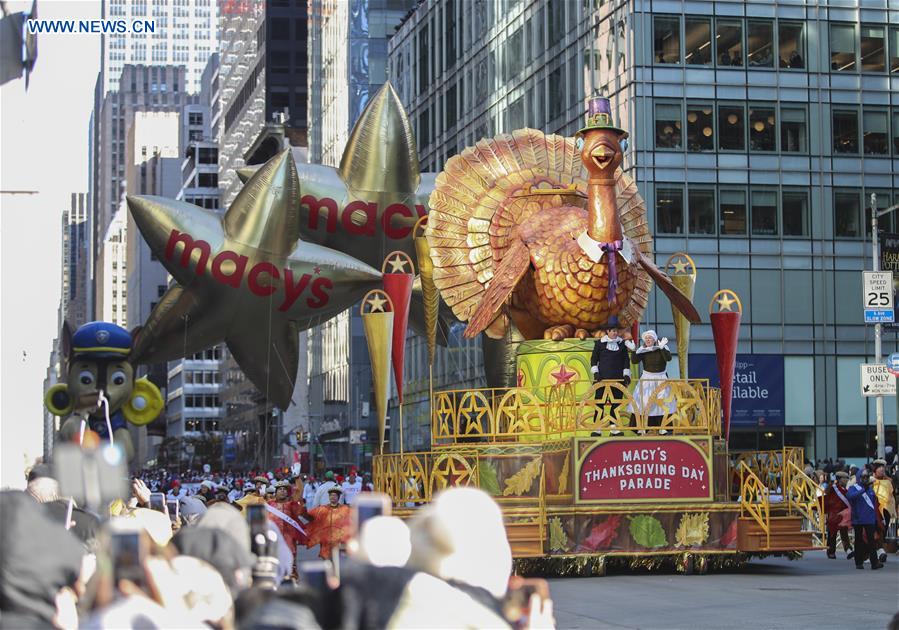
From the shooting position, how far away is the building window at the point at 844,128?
4891cm

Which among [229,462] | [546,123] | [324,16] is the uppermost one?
[324,16]

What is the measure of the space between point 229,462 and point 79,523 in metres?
101

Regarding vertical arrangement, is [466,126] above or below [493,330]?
above

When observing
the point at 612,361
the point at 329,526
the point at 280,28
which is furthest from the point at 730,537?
the point at 280,28

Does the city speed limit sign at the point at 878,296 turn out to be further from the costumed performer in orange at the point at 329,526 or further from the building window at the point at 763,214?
the building window at the point at 763,214

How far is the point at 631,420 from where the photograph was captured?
69.7 ft

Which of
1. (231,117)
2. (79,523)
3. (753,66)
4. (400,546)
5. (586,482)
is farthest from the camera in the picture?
(231,117)

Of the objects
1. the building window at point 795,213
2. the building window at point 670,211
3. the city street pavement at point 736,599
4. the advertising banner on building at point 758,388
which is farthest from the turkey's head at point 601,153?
the building window at point 795,213

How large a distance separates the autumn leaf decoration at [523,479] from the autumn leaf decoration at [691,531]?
6.68 feet

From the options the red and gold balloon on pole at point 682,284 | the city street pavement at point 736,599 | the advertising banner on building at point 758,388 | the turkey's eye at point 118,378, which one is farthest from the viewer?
the advertising banner on building at point 758,388

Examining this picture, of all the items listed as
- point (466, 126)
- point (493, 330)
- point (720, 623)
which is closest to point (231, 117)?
point (466, 126)

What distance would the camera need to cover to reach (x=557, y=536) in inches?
798

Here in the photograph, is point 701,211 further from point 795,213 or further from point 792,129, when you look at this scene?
point 792,129

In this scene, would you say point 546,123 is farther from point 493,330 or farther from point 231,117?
point 231,117
